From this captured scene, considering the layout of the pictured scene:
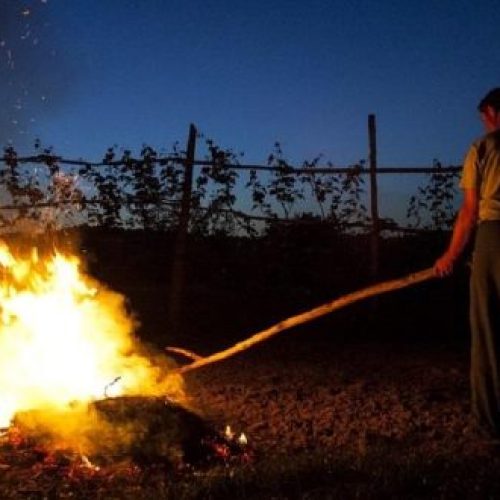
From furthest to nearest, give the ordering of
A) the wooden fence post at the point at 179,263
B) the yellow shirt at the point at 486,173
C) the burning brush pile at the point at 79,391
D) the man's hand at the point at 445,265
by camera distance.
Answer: the wooden fence post at the point at 179,263 → the man's hand at the point at 445,265 → the yellow shirt at the point at 486,173 → the burning brush pile at the point at 79,391

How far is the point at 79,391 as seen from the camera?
19.6 feet

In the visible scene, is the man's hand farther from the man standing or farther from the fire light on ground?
the fire light on ground

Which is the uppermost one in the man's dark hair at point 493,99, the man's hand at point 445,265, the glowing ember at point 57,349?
the man's dark hair at point 493,99

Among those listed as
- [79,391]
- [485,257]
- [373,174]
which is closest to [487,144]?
[485,257]

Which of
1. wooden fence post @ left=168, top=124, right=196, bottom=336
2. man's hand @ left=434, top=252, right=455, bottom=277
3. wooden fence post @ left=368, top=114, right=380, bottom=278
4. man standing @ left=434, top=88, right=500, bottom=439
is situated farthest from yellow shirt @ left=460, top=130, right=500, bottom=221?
wooden fence post @ left=168, top=124, right=196, bottom=336

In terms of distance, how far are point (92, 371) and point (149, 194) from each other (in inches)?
266

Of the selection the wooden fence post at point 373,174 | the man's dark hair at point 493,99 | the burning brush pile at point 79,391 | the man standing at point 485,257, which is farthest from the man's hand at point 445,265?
the wooden fence post at point 373,174

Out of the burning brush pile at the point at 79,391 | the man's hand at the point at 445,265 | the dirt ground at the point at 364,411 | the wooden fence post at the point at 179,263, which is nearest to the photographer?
the dirt ground at the point at 364,411

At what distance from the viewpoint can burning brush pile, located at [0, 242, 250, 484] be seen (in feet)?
15.9

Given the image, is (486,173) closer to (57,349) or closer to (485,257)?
(485,257)

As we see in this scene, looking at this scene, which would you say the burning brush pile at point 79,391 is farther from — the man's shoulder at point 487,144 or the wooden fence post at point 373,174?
the wooden fence post at point 373,174

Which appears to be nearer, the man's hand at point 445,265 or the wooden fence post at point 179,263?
the man's hand at point 445,265

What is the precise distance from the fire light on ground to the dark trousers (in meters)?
2.53

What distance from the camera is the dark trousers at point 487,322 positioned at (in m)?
4.95
